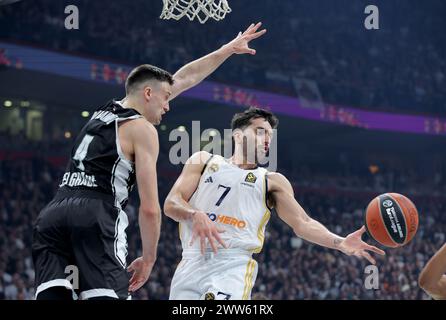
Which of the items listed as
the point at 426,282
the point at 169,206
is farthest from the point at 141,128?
the point at 426,282

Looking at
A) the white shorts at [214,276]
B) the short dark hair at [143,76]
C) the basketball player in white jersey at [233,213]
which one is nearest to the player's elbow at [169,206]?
the basketball player in white jersey at [233,213]

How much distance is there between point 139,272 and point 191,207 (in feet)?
3.07

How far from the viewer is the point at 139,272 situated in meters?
4.34

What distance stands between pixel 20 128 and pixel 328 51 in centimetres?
1039

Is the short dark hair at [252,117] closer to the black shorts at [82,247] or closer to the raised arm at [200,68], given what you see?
the raised arm at [200,68]

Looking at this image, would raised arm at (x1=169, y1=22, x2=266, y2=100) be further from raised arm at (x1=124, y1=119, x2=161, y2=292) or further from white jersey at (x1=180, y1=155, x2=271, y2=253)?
raised arm at (x1=124, y1=119, x2=161, y2=292)

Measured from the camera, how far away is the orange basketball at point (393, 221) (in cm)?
516

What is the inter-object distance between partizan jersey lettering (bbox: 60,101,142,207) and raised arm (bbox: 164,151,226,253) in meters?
0.57

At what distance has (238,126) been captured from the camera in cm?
561

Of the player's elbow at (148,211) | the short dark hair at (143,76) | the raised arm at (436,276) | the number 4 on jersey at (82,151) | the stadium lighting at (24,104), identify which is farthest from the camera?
the stadium lighting at (24,104)

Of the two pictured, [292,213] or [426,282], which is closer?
[426,282]

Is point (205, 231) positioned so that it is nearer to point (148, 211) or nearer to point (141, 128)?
point (148, 211)
